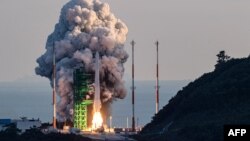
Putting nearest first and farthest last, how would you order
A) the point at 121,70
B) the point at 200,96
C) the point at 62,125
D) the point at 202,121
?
the point at 202,121, the point at 200,96, the point at 62,125, the point at 121,70

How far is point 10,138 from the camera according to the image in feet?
406

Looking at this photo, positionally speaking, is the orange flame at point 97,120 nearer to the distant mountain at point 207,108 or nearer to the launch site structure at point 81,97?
the launch site structure at point 81,97

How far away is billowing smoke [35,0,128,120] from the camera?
150750mm

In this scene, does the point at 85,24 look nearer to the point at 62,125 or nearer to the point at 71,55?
the point at 71,55

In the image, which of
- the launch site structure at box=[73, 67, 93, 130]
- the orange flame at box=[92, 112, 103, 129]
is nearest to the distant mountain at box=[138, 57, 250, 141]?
the orange flame at box=[92, 112, 103, 129]

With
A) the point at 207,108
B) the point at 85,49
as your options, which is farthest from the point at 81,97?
the point at 207,108

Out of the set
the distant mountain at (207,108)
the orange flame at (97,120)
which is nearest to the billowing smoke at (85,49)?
the orange flame at (97,120)

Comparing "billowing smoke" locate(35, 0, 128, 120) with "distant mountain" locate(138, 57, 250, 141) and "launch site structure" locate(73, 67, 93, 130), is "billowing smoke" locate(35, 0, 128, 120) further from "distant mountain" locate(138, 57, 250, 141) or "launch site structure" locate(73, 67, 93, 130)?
"distant mountain" locate(138, 57, 250, 141)

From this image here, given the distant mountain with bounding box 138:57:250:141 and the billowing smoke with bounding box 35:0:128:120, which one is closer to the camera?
the distant mountain with bounding box 138:57:250:141

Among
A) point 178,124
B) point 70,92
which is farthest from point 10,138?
point 70,92

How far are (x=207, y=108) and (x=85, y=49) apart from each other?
99.1 ft

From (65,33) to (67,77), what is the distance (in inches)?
341

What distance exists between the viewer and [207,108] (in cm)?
12556

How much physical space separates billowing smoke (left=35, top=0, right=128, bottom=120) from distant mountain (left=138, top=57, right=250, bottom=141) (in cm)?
1419
